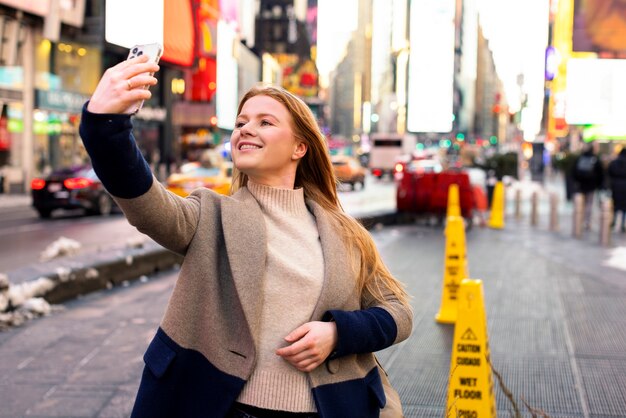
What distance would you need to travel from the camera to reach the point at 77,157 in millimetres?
38719

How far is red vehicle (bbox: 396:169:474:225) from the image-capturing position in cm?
1994

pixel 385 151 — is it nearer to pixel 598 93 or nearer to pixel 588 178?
pixel 598 93

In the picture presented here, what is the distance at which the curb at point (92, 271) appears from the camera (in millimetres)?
8758

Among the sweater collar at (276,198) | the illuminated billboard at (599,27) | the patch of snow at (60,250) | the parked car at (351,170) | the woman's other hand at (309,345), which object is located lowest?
the parked car at (351,170)

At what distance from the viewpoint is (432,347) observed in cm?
724

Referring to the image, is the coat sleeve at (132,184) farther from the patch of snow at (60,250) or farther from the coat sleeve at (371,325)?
the patch of snow at (60,250)

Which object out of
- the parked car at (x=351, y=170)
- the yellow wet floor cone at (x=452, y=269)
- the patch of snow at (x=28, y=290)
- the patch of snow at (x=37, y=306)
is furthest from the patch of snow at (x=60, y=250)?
the parked car at (x=351, y=170)

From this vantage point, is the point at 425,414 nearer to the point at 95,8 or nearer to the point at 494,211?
the point at 494,211

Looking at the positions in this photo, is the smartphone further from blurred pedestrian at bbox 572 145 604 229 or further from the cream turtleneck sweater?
blurred pedestrian at bbox 572 145 604 229

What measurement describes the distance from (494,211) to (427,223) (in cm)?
181

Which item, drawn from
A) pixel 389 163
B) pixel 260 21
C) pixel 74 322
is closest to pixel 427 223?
pixel 74 322

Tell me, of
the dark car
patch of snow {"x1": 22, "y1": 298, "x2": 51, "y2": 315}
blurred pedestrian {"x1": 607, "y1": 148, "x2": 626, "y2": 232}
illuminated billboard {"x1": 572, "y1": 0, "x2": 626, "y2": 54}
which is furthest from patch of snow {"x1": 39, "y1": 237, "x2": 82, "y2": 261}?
illuminated billboard {"x1": 572, "y1": 0, "x2": 626, "y2": 54}

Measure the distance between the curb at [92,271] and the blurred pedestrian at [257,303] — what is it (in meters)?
4.74

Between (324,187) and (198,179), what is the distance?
1802 centimetres
